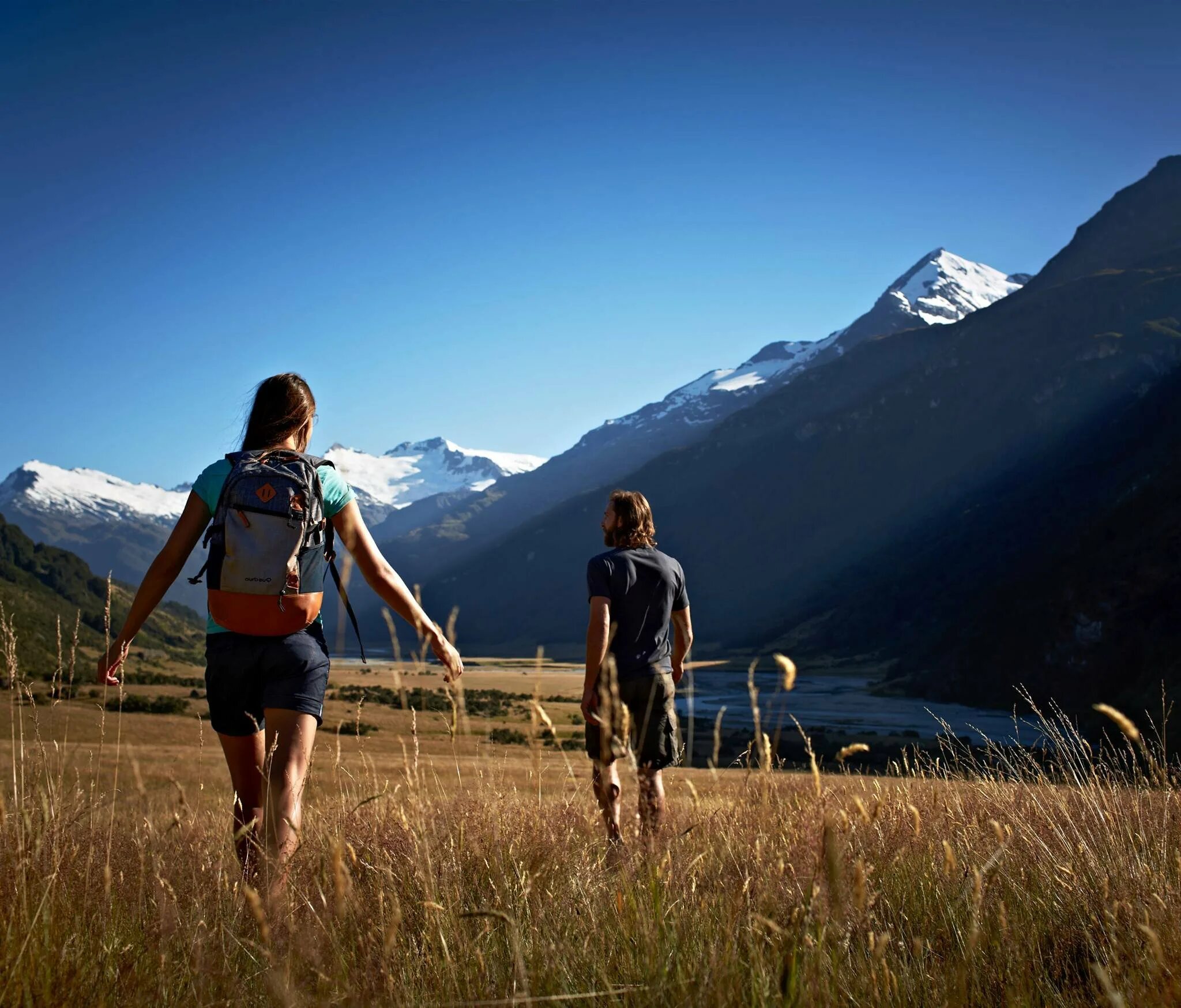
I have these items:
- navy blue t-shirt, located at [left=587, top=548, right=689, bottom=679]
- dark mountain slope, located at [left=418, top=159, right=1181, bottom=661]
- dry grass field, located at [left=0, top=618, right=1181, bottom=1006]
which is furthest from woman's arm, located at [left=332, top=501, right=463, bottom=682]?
dark mountain slope, located at [left=418, top=159, right=1181, bottom=661]

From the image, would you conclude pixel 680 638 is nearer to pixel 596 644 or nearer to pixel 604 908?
pixel 596 644

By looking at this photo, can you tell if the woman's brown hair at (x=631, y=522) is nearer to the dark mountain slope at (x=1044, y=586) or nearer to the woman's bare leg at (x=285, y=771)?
the woman's bare leg at (x=285, y=771)

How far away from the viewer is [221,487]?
3094 mm

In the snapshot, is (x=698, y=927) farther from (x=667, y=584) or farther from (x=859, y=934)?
(x=667, y=584)

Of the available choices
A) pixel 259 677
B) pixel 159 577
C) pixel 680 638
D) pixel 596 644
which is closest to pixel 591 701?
pixel 596 644

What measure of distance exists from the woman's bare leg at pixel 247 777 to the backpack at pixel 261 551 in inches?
16.4

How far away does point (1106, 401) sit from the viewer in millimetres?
89000

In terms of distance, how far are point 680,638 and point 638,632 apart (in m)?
0.44

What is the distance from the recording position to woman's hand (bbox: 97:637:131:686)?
3.08 m

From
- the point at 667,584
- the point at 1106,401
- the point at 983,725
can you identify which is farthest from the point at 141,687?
the point at 1106,401

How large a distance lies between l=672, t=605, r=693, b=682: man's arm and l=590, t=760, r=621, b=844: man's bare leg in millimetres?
724

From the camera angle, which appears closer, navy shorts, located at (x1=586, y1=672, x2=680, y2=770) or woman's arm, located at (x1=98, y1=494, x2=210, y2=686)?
Answer: woman's arm, located at (x1=98, y1=494, x2=210, y2=686)

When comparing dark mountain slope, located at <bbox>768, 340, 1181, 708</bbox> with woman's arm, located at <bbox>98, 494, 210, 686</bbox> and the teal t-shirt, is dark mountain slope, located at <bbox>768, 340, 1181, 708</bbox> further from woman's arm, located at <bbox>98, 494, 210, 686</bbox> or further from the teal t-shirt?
woman's arm, located at <bbox>98, 494, 210, 686</bbox>

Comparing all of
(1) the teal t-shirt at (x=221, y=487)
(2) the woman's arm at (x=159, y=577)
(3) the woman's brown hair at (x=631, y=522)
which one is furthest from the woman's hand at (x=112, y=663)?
(3) the woman's brown hair at (x=631, y=522)
